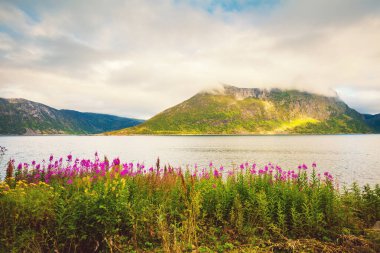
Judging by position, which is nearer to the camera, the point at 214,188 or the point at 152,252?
the point at 152,252

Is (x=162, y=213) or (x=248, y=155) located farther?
(x=248, y=155)

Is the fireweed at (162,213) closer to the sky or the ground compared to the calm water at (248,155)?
closer to the sky

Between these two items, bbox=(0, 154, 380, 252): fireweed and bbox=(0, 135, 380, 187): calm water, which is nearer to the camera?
bbox=(0, 154, 380, 252): fireweed

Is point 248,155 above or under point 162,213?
under

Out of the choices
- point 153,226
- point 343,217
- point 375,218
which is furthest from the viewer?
point 375,218

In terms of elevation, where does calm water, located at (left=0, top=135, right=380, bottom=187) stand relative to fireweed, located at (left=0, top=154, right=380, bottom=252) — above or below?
below

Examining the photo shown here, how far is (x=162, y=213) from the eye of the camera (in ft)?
22.5

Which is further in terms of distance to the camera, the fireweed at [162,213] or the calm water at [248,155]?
the calm water at [248,155]

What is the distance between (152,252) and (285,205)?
16.4 feet

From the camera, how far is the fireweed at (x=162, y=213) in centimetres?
574

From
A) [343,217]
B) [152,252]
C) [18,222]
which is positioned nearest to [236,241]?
[152,252]

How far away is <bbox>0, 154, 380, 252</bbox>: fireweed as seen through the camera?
5.74 meters

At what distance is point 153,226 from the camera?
7.19 metres

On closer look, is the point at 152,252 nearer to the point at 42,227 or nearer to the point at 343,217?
the point at 42,227
